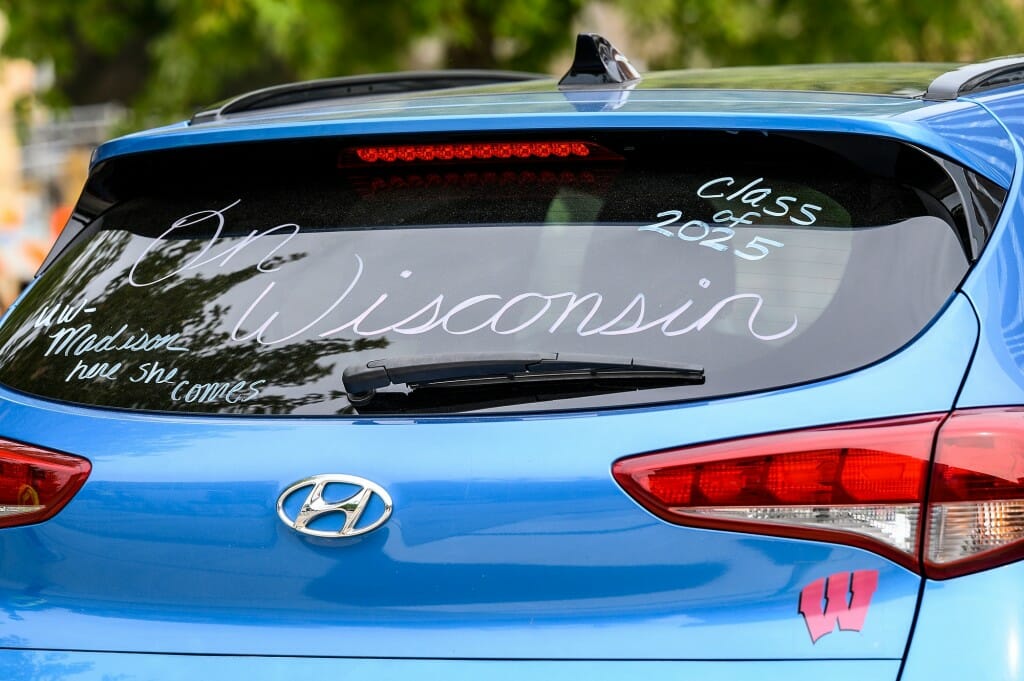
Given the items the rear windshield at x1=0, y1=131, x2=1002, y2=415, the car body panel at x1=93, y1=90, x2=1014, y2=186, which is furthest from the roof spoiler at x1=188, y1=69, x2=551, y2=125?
the rear windshield at x1=0, y1=131, x2=1002, y2=415

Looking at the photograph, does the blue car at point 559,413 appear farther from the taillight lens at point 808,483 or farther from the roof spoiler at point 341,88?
the roof spoiler at point 341,88

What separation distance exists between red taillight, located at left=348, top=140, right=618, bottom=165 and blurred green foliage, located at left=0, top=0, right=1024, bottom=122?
6.39 m

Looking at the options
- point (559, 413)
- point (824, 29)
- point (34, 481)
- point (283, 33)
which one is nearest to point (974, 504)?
point (559, 413)

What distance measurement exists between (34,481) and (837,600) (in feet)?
4.03

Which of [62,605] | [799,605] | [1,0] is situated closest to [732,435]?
[799,605]

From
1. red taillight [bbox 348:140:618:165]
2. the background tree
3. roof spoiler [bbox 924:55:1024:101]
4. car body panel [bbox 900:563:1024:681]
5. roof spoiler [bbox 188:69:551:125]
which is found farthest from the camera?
the background tree

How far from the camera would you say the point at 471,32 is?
9352mm

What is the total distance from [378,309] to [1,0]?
9.63m

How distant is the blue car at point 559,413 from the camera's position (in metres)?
1.81

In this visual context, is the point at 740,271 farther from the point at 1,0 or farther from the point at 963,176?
the point at 1,0

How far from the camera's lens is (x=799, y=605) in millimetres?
1794

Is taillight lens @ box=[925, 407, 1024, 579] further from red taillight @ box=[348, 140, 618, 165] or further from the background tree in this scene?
the background tree

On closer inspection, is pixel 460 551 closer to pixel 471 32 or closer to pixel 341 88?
pixel 341 88

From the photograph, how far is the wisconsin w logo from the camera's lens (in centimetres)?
178
